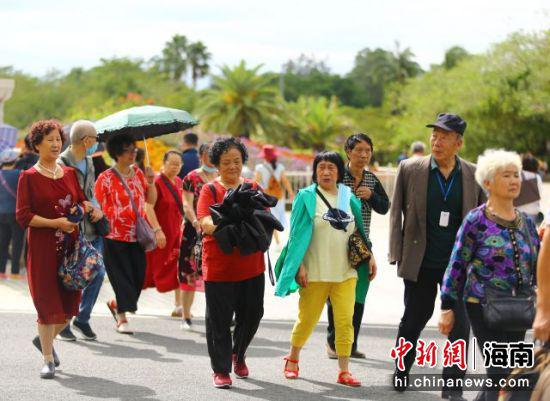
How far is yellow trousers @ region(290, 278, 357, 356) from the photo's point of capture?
786cm

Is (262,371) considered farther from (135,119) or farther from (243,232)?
(135,119)

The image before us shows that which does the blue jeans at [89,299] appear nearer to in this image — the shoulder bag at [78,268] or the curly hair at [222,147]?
the shoulder bag at [78,268]

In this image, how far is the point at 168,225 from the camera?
1097 centimetres

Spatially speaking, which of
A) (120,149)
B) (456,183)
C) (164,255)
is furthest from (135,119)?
(456,183)

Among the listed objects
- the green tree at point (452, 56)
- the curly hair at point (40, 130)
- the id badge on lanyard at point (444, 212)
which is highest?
the green tree at point (452, 56)

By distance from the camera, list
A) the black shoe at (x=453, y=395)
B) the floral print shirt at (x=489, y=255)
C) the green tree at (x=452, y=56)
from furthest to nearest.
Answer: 1. the green tree at (x=452, y=56)
2. the black shoe at (x=453, y=395)
3. the floral print shirt at (x=489, y=255)

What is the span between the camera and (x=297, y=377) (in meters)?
8.15

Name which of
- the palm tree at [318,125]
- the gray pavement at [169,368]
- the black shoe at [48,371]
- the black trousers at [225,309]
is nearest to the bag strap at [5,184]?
the gray pavement at [169,368]

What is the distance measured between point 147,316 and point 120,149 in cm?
232

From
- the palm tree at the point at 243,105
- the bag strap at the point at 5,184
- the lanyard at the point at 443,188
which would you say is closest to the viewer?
the lanyard at the point at 443,188

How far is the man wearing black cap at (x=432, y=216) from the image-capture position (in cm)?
752

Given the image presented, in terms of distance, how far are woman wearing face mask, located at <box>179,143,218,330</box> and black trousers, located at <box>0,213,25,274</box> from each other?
432 cm

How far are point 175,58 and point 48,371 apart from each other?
370 ft

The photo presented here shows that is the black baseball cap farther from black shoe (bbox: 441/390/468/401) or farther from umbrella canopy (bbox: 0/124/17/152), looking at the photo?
umbrella canopy (bbox: 0/124/17/152)
